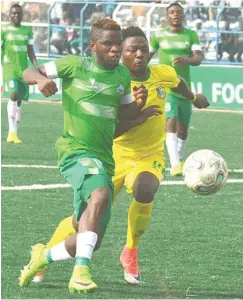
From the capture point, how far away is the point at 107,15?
29250mm

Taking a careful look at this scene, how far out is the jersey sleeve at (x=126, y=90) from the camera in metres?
8.30

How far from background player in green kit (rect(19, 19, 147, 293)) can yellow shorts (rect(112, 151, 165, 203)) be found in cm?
75

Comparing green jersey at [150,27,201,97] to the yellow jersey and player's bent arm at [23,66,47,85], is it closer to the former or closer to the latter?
the yellow jersey

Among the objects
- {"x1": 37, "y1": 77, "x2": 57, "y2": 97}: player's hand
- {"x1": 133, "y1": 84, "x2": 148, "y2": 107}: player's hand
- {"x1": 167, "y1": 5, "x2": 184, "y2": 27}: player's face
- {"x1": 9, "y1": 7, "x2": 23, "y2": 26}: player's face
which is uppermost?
{"x1": 37, "y1": 77, "x2": 57, "y2": 97}: player's hand

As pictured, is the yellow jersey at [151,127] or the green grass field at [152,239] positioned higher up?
the yellow jersey at [151,127]

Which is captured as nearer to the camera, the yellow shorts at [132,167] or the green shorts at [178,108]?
the yellow shorts at [132,167]

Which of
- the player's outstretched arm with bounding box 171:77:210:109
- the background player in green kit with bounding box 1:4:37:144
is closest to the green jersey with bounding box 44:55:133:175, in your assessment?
the player's outstretched arm with bounding box 171:77:210:109

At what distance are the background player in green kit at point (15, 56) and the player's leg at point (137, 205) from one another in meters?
10.5

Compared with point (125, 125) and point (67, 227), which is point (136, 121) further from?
point (67, 227)

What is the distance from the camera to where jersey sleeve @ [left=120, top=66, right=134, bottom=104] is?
830 centimetres

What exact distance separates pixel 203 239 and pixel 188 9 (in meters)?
18.5

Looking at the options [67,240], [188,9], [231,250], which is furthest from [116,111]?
[188,9]

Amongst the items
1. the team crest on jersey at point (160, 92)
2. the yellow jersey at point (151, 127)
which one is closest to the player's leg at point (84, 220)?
the yellow jersey at point (151, 127)

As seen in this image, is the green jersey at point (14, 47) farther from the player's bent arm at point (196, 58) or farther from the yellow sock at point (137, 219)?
the yellow sock at point (137, 219)
